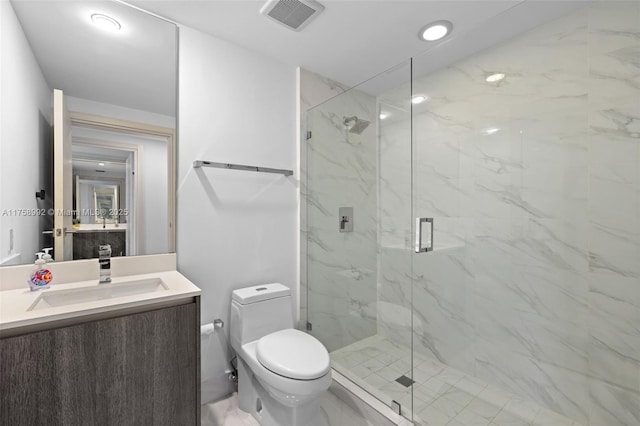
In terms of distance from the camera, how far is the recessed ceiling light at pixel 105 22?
1.42 m

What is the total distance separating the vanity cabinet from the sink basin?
0.20 meters

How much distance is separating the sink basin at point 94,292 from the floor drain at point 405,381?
4.62ft

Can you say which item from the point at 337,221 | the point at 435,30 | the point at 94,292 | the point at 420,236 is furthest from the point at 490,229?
the point at 94,292

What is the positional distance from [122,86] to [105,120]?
0.21 m

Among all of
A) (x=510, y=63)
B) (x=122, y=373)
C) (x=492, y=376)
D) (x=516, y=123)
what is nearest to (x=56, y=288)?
(x=122, y=373)

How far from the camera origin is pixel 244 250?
1.88 m

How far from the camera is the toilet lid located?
129 cm

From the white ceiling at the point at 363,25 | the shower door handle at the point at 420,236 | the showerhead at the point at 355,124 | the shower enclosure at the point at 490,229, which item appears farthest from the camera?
the showerhead at the point at 355,124

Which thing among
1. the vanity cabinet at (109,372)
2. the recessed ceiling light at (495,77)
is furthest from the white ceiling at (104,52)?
the recessed ceiling light at (495,77)

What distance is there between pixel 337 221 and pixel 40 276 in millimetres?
1632

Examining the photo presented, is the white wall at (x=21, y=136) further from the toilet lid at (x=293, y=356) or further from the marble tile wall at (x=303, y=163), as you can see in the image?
the marble tile wall at (x=303, y=163)

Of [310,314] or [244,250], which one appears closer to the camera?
[244,250]

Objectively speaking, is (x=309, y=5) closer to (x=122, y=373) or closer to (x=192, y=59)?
(x=192, y=59)

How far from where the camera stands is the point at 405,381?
5.47ft
